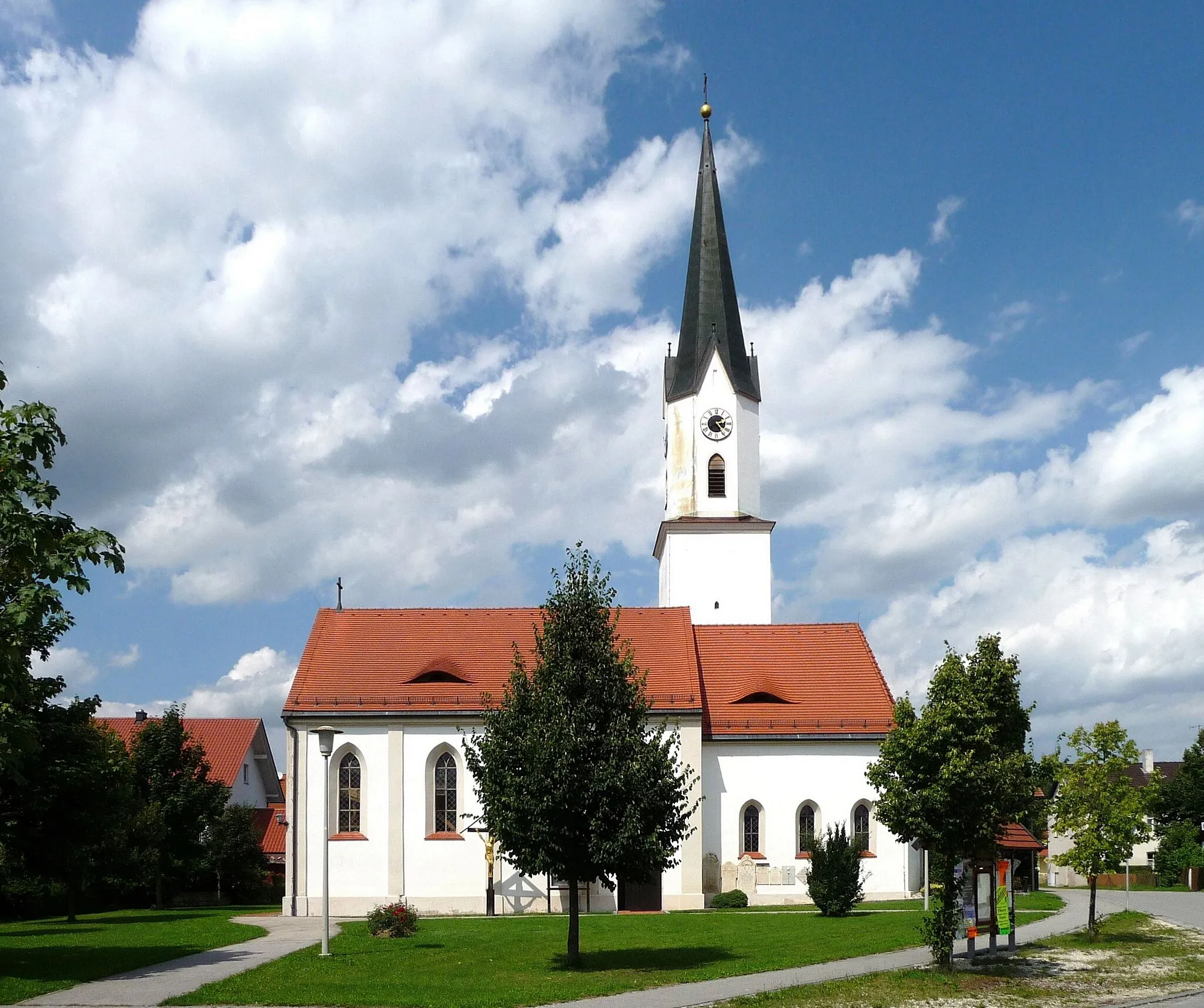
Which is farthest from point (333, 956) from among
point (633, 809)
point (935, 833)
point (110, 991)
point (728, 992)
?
point (935, 833)

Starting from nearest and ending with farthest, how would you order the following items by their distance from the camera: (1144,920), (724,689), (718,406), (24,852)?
1. (24,852)
2. (1144,920)
3. (724,689)
4. (718,406)

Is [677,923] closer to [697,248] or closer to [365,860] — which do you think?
[365,860]

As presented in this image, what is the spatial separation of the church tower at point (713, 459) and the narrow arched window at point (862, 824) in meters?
10.0

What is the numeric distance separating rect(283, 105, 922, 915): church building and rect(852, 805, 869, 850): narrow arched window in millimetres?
43

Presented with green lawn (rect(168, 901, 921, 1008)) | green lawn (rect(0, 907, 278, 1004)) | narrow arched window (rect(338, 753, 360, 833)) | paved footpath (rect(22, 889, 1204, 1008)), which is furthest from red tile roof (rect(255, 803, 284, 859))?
paved footpath (rect(22, 889, 1204, 1008))

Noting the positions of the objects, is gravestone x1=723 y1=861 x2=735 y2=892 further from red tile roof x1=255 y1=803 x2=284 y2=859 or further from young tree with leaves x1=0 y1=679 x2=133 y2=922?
red tile roof x1=255 y1=803 x2=284 y2=859

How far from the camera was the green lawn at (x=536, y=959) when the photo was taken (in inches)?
729

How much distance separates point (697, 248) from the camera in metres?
51.6

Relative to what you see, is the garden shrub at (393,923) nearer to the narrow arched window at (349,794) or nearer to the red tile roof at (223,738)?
the narrow arched window at (349,794)

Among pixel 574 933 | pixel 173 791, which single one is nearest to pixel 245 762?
pixel 173 791

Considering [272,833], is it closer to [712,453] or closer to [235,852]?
[235,852]

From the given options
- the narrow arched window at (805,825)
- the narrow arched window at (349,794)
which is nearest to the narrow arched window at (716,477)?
the narrow arched window at (805,825)

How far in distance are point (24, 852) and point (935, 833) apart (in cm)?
2125

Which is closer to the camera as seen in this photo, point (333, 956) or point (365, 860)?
point (333, 956)
